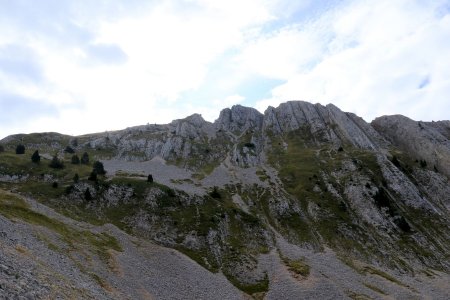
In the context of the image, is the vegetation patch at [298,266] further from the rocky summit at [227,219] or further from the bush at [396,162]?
the bush at [396,162]

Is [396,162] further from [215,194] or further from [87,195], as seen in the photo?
[87,195]

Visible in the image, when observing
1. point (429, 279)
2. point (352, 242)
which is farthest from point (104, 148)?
point (429, 279)

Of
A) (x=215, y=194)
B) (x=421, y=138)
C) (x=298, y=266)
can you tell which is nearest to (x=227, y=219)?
(x=215, y=194)

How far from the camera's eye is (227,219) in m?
96.2

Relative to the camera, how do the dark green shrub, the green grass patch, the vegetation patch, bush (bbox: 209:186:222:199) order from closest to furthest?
the green grass patch → the vegetation patch → bush (bbox: 209:186:222:199) → the dark green shrub

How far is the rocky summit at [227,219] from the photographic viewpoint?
54.8 meters

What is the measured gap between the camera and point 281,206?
355ft

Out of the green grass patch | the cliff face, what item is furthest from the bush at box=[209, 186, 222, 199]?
the cliff face

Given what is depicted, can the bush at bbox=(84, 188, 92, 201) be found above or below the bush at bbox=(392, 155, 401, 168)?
below

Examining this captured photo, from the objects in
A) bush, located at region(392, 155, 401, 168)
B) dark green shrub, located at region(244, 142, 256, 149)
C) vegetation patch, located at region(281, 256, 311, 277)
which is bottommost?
vegetation patch, located at region(281, 256, 311, 277)

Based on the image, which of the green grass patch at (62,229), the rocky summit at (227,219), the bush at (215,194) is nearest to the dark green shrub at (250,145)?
the rocky summit at (227,219)

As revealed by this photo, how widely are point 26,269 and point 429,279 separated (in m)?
79.6

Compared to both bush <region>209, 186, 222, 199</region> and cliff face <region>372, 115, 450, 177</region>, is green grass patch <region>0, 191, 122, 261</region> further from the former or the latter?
cliff face <region>372, 115, 450, 177</region>

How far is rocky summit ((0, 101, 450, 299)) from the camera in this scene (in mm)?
54750
